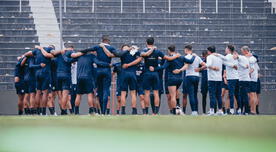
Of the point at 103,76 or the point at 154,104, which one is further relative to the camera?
the point at 154,104

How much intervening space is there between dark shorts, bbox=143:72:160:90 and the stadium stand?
971 cm

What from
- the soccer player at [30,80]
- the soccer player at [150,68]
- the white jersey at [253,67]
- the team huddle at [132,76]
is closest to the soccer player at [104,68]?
the team huddle at [132,76]

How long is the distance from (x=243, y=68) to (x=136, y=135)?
24.6ft

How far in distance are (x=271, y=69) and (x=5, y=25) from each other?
378 inches

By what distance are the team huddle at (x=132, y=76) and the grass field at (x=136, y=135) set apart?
2495 mm

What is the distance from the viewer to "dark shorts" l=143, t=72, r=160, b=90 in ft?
49.0

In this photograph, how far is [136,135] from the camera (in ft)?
30.0

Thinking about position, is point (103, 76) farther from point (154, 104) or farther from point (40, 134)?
point (40, 134)

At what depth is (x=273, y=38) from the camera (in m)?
25.9

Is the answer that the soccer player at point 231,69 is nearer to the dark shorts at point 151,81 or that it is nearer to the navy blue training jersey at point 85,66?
the dark shorts at point 151,81

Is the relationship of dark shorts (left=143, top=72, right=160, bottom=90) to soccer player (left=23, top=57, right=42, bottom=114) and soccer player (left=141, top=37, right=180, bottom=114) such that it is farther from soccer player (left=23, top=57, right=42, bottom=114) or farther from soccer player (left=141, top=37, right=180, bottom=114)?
soccer player (left=23, top=57, right=42, bottom=114)

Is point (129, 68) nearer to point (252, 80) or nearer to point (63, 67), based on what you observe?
point (63, 67)

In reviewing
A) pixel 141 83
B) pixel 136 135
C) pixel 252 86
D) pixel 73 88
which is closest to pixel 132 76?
pixel 141 83

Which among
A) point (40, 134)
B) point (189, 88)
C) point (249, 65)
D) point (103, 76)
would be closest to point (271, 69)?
point (249, 65)
